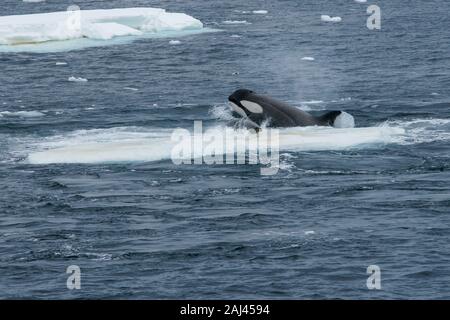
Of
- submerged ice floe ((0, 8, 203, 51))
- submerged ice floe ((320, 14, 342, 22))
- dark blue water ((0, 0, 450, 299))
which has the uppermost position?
submerged ice floe ((320, 14, 342, 22))

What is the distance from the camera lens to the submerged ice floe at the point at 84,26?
287 feet

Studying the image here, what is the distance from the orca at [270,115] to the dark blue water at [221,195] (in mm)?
3231

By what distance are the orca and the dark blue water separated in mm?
3231

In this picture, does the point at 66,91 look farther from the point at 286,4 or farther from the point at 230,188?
the point at 286,4

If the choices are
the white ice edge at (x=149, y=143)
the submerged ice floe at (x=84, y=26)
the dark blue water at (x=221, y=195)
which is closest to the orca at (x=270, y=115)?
the white ice edge at (x=149, y=143)

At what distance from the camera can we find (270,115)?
178ft

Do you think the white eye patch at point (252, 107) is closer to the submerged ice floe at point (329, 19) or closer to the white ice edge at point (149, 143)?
the white ice edge at point (149, 143)

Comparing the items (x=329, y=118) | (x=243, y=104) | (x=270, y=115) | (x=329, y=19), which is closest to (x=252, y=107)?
(x=243, y=104)

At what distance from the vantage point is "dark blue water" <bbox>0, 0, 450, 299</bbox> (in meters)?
35.6

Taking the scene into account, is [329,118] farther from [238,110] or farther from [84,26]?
[84,26]

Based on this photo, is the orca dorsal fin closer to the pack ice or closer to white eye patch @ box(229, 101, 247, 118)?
white eye patch @ box(229, 101, 247, 118)

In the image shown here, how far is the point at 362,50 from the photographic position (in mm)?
85875

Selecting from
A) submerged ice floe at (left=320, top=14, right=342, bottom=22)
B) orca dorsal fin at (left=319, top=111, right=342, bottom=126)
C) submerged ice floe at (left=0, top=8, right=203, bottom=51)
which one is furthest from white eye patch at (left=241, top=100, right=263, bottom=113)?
submerged ice floe at (left=320, top=14, right=342, bottom=22)

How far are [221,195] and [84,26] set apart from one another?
4706 cm
